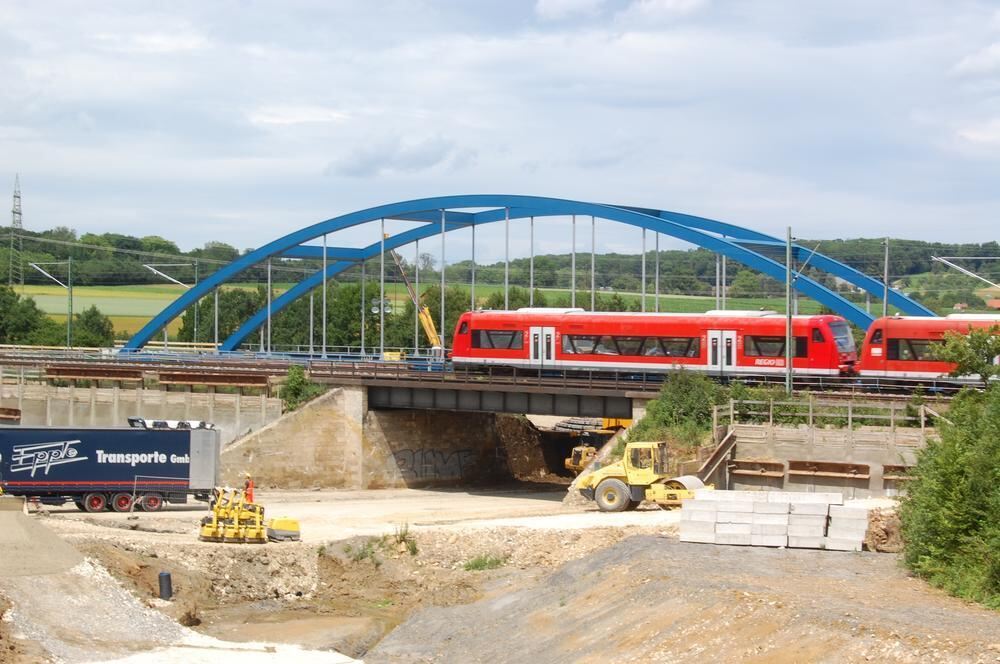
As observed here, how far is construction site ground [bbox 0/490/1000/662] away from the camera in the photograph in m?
21.5

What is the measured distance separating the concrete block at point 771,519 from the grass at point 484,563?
6759mm

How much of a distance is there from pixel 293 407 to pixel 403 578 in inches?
1060

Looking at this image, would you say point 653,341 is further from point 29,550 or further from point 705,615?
point 705,615

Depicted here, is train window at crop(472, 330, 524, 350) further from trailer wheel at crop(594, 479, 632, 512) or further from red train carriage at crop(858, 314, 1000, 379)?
trailer wheel at crop(594, 479, 632, 512)

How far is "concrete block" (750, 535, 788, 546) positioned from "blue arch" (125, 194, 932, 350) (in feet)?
96.5

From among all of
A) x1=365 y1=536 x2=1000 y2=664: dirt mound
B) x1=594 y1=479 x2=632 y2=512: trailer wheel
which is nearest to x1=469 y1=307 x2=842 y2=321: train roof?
x1=594 y1=479 x2=632 y2=512: trailer wheel

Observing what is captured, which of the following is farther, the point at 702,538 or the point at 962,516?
the point at 702,538

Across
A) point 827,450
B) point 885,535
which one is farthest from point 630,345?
Result: point 885,535

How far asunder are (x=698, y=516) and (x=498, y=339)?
1084 inches

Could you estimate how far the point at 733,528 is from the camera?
1150 inches

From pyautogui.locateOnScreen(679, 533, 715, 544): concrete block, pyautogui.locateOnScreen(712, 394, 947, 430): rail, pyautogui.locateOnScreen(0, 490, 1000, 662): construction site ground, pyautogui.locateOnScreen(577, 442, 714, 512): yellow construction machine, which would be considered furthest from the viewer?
pyautogui.locateOnScreen(712, 394, 947, 430): rail

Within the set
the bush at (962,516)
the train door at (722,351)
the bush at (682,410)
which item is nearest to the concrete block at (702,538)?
the bush at (962,516)

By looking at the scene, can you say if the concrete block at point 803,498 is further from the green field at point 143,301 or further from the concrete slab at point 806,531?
the green field at point 143,301

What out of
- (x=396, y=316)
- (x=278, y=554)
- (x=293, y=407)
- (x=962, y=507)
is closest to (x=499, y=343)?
(x=293, y=407)
